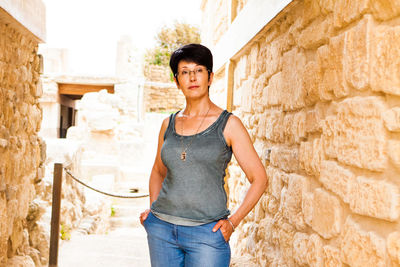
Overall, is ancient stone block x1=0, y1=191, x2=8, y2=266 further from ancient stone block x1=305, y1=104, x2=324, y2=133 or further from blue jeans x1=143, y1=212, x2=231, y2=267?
ancient stone block x1=305, y1=104, x2=324, y2=133

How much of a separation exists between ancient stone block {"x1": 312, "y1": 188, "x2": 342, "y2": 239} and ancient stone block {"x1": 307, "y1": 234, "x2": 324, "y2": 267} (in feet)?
0.14

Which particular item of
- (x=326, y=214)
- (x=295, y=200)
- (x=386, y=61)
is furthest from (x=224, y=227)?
(x=386, y=61)

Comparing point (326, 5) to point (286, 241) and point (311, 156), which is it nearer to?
point (311, 156)

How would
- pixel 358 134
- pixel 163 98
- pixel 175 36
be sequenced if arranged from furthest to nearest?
1. pixel 175 36
2. pixel 163 98
3. pixel 358 134

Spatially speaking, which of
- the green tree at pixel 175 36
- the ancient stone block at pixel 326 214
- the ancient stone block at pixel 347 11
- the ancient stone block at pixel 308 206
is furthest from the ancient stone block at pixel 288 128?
the green tree at pixel 175 36

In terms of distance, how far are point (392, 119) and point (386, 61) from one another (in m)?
0.20

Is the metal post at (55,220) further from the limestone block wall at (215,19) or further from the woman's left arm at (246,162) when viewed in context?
the limestone block wall at (215,19)

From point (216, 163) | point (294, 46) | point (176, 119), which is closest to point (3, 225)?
point (176, 119)

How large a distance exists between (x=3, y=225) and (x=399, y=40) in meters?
2.82

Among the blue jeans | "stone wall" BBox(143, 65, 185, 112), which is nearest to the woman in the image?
the blue jeans

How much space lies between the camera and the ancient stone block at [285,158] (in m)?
2.38

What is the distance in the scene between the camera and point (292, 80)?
2467 millimetres

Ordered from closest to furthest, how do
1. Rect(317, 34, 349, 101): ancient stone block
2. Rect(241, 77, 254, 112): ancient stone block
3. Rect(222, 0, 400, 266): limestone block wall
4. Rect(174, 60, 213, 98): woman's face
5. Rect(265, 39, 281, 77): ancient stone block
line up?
Rect(222, 0, 400, 266): limestone block wall
Rect(317, 34, 349, 101): ancient stone block
Rect(174, 60, 213, 98): woman's face
Rect(265, 39, 281, 77): ancient stone block
Rect(241, 77, 254, 112): ancient stone block

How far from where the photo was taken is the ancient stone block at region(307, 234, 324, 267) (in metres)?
1.85
